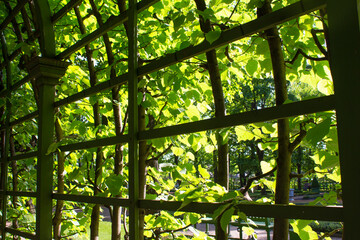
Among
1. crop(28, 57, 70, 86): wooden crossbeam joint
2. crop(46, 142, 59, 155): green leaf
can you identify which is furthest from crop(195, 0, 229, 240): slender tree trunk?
crop(28, 57, 70, 86): wooden crossbeam joint

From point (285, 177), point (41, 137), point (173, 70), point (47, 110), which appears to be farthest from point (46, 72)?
point (285, 177)

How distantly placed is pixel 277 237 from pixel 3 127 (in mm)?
2598

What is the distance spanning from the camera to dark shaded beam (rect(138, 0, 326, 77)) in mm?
794

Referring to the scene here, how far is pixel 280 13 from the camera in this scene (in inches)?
Result: 33.5

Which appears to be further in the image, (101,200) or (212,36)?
(101,200)

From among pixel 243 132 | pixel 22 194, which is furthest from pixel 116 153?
pixel 243 132

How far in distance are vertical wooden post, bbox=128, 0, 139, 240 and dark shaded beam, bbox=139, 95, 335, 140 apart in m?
0.14

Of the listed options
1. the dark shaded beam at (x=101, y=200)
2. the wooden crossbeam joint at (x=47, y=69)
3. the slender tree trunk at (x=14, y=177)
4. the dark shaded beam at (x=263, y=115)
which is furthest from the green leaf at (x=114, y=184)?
the slender tree trunk at (x=14, y=177)

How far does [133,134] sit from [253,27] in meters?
0.59

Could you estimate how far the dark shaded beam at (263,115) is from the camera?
0.76 meters

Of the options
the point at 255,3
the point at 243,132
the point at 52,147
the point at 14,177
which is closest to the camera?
the point at 255,3

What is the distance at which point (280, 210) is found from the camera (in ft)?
2.72

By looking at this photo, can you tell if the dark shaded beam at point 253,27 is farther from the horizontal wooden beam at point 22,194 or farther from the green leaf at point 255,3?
the horizontal wooden beam at point 22,194

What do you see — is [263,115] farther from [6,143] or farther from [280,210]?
[6,143]
